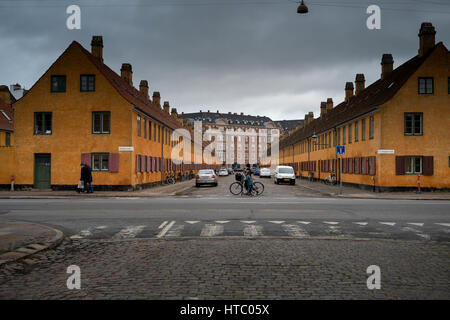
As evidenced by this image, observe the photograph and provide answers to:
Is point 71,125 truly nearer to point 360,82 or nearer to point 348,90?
point 360,82

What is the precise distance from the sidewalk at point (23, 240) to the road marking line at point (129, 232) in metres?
1.27

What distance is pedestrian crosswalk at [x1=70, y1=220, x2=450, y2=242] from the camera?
31.9 feet

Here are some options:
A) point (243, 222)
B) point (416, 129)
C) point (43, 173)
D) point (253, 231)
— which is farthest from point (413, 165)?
point (43, 173)

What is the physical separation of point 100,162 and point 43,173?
13.9 feet

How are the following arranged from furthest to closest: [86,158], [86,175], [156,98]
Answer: [156,98] → [86,158] → [86,175]

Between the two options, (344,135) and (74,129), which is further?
(344,135)

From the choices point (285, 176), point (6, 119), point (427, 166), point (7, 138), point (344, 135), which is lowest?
point (285, 176)

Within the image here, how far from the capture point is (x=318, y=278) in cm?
580

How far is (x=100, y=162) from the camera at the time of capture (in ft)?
94.3

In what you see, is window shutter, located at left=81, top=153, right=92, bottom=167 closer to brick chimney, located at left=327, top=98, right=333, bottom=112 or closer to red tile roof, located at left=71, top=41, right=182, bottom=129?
red tile roof, located at left=71, top=41, right=182, bottom=129

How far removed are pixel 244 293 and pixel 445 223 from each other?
916 cm

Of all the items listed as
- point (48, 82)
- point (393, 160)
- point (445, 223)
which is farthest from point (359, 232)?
point (48, 82)

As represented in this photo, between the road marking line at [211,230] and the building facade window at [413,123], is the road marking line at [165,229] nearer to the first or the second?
the road marking line at [211,230]
